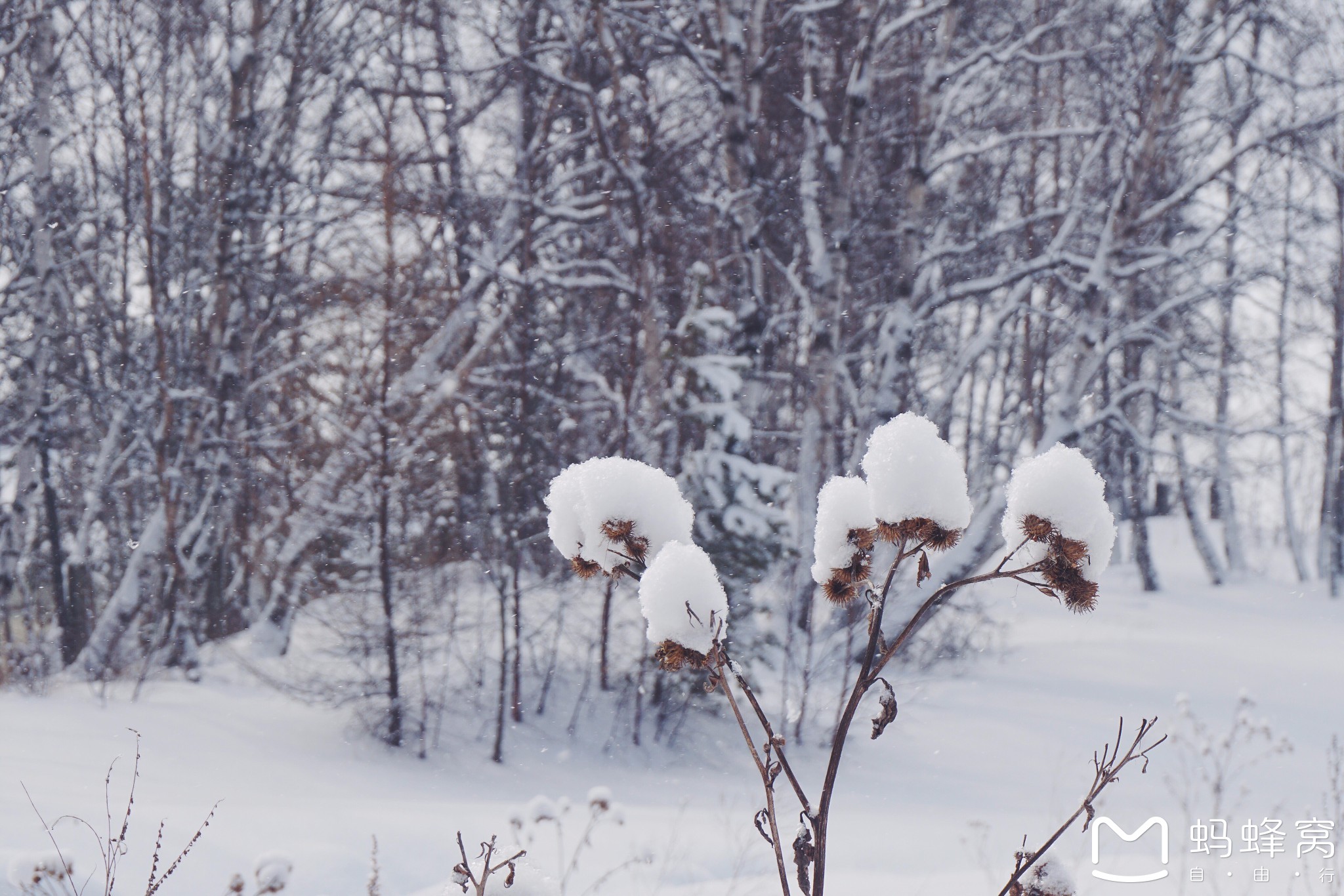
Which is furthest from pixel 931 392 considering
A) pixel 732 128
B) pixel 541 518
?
pixel 541 518

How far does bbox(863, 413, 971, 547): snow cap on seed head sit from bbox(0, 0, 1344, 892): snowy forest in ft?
18.3


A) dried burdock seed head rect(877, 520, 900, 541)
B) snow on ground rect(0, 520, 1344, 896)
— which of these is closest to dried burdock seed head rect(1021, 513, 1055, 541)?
dried burdock seed head rect(877, 520, 900, 541)

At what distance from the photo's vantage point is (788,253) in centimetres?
1161

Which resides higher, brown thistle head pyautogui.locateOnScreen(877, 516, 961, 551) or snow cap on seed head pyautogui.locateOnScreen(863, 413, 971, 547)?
snow cap on seed head pyautogui.locateOnScreen(863, 413, 971, 547)

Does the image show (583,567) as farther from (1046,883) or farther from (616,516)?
(1046,883)

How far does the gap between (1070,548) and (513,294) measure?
322 inches

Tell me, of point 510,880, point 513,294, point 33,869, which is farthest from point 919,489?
point 513,294

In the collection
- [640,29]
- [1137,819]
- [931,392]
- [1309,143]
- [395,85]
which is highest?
[640,29]

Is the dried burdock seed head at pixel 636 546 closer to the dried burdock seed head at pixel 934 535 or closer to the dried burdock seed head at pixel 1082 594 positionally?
the dried burdock seed head at pixel 934 535

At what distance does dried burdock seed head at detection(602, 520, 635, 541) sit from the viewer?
1.08 metres

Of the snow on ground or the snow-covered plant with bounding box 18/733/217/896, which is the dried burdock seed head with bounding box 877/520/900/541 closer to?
the snow-covered plant with bounding box 18/733/217/896

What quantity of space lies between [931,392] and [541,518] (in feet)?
27.2

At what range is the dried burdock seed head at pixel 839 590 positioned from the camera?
111 centimetres

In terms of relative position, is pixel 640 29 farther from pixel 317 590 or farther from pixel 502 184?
pixel 317 590
